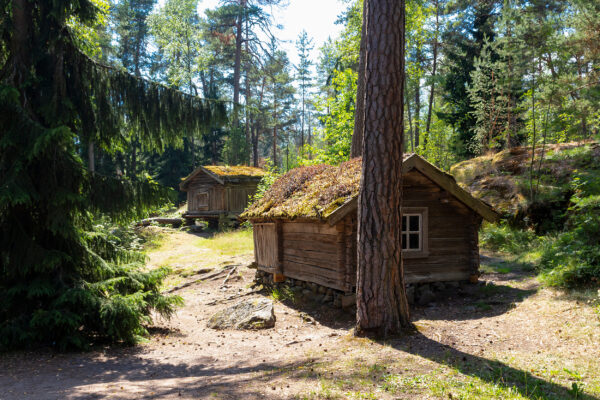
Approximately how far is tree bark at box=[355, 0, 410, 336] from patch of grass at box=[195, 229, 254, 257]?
42.3 feet

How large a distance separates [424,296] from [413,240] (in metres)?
1.48

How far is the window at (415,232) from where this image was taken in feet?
36.1

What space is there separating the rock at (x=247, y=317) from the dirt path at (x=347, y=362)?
0.33 meters

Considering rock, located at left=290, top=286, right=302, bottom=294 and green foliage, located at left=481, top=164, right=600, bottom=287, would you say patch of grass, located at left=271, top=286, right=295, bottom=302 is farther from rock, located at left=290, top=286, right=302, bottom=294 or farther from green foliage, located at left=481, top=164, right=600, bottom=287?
green foliage, located at left=481, top=164, right=600, bottom=287

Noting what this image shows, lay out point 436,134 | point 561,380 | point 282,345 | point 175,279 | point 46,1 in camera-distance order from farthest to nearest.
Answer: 1. point 436,134
2. point 175,279
3. point 282,345
4. point 46,1
5. point 561,380

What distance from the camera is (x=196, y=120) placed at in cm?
862

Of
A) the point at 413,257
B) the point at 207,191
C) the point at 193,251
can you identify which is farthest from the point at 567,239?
the point at 207,191

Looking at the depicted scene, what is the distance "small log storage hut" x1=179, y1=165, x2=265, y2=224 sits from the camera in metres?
28.9

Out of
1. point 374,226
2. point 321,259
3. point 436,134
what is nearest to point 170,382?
point 374,226

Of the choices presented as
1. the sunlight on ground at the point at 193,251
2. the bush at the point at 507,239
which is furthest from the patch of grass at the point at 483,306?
the sunlight on ground at the point at 193,251

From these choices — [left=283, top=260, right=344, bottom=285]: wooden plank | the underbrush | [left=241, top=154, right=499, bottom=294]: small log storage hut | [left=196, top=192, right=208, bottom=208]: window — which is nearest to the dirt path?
the underbrush

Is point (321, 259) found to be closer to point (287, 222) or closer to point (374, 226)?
point (287, 222)

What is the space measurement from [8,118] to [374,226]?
6204mm

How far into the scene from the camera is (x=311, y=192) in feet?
38.1
